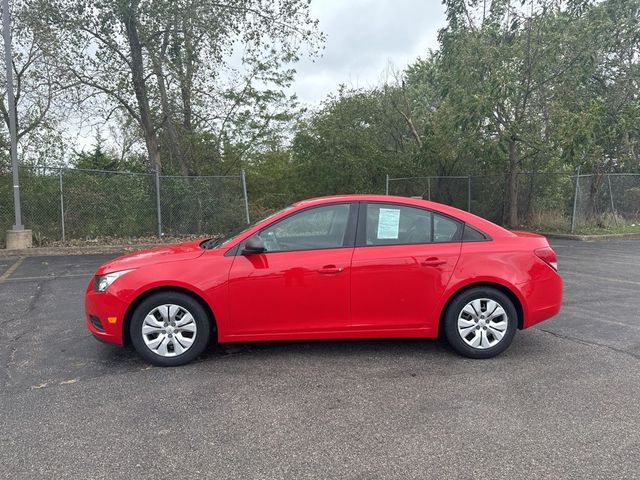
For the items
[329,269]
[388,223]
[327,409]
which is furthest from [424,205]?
[327,409]

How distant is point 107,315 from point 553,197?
647 inches

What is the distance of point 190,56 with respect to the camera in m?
14.4

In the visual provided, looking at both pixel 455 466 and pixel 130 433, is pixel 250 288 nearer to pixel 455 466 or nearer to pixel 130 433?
pixel 130 433

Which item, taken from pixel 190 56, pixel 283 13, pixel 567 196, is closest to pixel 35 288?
pixel 190 56

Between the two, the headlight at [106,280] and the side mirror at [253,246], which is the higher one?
the side mirror at [253,246]

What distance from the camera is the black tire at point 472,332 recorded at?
4.51m

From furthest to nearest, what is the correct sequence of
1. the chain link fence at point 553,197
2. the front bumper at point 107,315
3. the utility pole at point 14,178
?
1. the chain link fence at point 553,197
2. the utility pole at point 14,178
3. the front bumper at point 107,315

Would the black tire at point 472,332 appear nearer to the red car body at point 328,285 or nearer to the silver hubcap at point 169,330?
the red car body at point 328,285

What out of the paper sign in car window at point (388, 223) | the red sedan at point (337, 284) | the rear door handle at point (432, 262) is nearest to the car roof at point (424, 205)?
the red sedan at point (337, 284)

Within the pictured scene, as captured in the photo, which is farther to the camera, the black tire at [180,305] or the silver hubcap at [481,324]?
the silver hubcap at [481,324]

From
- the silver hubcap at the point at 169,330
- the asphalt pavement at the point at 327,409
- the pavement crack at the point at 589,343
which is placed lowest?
the asphalt pavement at the point at 327,409

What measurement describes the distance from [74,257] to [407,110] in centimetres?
1541

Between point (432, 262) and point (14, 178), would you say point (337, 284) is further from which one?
point (14, 178)

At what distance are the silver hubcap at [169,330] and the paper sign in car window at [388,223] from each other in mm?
1911
